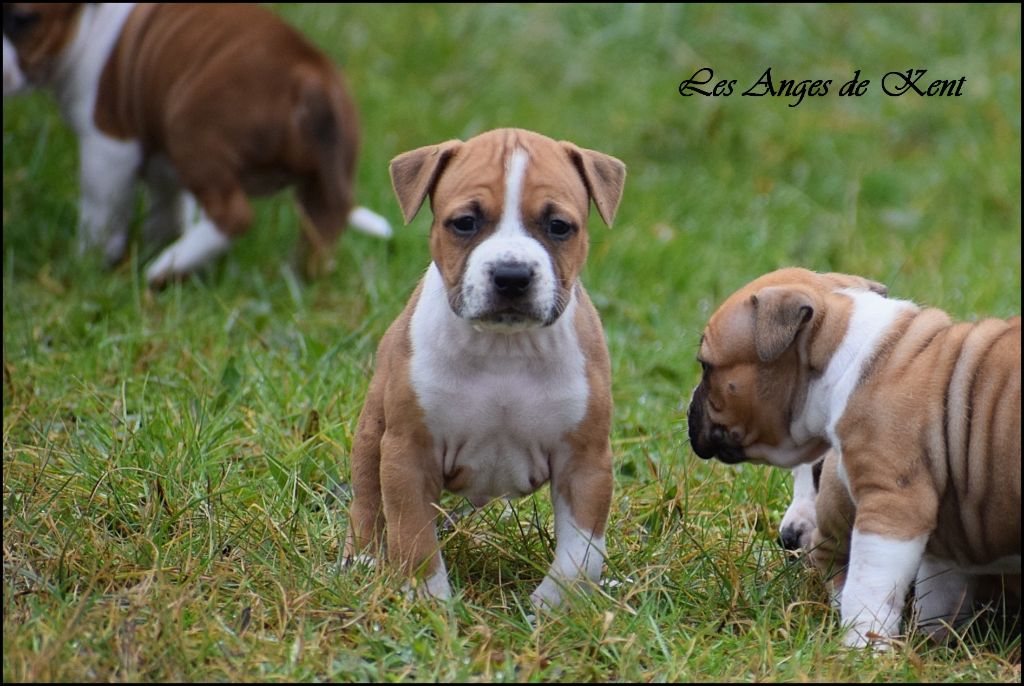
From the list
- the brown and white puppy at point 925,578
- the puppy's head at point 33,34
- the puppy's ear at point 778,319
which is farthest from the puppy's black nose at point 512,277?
the puppy's head at point 33,34

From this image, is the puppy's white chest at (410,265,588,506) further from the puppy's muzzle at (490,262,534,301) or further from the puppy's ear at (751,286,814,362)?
the puppy's ear at (751,286,814,362)

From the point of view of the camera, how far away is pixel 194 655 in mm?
4141

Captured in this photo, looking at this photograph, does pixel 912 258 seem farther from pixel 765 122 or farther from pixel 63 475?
pixel 63 475

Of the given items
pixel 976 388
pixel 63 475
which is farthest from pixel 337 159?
pixel 976 388

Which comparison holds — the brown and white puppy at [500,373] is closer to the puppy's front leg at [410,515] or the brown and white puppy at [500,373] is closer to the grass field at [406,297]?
the puppy's front leg at [410,515]

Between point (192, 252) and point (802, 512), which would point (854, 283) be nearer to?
point (802, 512)

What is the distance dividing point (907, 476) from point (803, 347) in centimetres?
63

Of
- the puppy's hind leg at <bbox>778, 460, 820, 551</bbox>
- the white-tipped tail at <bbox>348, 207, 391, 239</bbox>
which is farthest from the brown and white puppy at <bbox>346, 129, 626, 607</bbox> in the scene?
the white-tipped tail at <bbox>348, 207, 391, 239</bbox>

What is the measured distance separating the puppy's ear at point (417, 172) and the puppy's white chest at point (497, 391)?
34cm

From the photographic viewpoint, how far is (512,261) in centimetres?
454

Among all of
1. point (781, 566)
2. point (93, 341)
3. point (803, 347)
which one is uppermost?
point (803, 347)

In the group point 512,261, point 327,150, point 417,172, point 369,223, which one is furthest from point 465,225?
point 369,223

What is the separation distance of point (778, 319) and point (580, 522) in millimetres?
960

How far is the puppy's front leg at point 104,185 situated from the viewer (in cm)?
886
